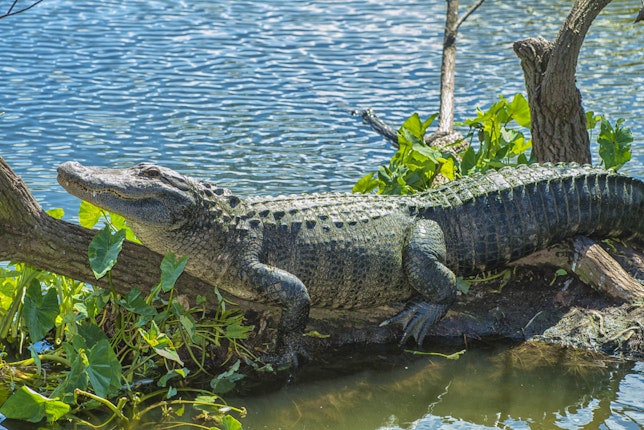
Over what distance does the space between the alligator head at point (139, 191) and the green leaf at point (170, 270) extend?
0.96 ft

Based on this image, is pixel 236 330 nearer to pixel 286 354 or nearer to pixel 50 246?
pixel 286 354

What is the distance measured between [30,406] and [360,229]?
204 cm

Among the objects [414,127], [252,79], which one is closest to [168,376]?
[414,127]

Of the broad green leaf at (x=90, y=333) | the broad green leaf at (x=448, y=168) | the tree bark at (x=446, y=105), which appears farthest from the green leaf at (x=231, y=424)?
the tree bark at (x=446, y=105)

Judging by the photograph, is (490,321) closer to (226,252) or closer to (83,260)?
(226,252)

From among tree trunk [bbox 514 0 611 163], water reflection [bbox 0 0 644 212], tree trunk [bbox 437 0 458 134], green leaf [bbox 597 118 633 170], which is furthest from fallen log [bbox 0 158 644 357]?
water reflection [bbox 0 0 644 212]

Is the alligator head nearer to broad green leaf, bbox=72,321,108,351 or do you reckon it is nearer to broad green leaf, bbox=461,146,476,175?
broad green leaf, bbox=72,321,108,351

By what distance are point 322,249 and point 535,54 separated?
2329 mm

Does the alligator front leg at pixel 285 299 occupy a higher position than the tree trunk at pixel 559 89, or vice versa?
the tree trunk at pixel 559 89

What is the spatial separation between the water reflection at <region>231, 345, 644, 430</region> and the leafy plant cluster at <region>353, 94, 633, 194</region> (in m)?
1.43

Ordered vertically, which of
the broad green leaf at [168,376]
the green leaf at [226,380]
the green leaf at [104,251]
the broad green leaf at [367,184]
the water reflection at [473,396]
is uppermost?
the green leaf at [104,251]

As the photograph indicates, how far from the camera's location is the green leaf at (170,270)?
482 cm

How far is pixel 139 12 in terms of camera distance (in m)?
13.0

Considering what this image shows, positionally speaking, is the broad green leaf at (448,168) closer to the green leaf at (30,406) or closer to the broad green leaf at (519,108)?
the broad green leaf at (519,108)
